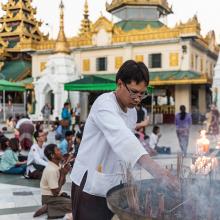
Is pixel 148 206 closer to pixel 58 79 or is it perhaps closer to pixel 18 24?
pixel 58 79

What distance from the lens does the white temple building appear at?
25344 millimetres

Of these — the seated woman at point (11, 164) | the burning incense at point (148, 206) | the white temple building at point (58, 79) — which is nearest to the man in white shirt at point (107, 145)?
the burning incense at point (148, 206)

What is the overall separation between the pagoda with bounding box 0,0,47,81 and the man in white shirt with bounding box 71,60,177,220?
3143 cm

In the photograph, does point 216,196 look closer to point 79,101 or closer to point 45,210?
point 45,210

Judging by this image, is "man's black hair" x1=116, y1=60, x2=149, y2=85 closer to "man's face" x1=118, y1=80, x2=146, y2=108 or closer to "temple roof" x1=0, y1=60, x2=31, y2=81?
"man's face" x1=118, y1=80, x2=146, y2=108

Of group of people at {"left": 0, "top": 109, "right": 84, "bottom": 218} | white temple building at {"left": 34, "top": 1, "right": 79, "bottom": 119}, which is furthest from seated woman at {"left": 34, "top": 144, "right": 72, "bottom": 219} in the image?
white temple building at {"left": 34, "top": 1, "right": 79, "bottom": 119}

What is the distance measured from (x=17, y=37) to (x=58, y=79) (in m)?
13.8

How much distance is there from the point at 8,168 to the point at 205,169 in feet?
Result: 20.8

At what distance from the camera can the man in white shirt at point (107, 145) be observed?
6.68 feet

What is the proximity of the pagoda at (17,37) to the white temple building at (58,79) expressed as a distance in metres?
7.21

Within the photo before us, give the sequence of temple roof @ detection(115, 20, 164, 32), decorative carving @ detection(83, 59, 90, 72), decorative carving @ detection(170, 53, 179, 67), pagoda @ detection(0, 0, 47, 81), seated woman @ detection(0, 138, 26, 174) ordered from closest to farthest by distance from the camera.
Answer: seated woman @ detection(0, 138, 26, 174), decorative carving @ detection(170, 53, 179, 67), decorative carving @ detection(83, 59, 90, 72), temple roof @ detection(115, 20, 164, 32), pagoda @ detection(0, 0, 47, 81)

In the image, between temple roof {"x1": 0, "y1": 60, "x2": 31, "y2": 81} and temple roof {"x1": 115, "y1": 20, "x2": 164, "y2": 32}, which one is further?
temple roof {"x1": 0, "y1": 60, "x2": 31, "y2": 81}

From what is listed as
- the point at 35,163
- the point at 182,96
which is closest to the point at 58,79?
the point at 182,96

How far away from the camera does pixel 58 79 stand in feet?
83.3
